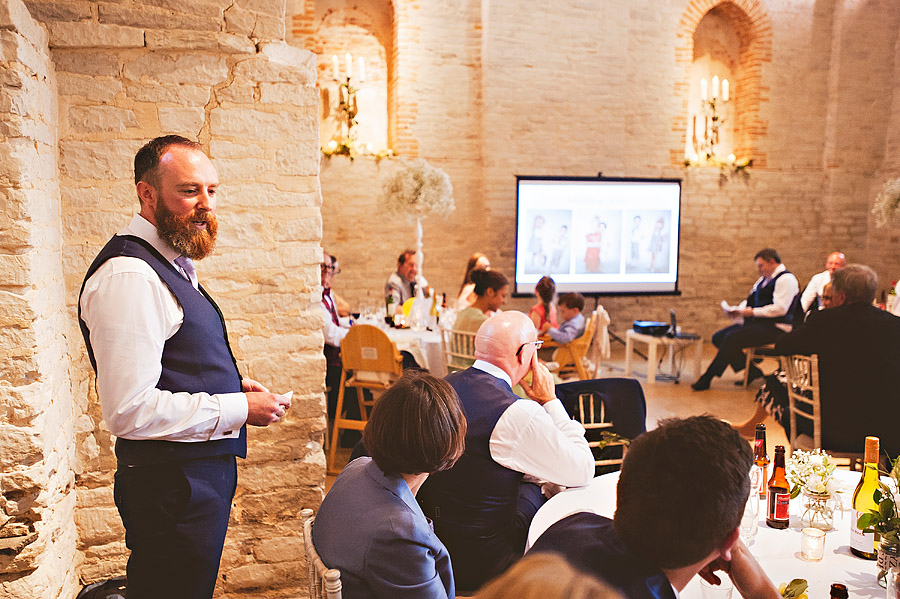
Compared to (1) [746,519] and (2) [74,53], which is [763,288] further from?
(2) [74,53]

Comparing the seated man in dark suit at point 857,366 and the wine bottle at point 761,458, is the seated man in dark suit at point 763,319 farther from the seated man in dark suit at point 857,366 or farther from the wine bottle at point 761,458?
the wine bottle at point 761,458

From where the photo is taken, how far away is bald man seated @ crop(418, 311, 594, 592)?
2.34 m

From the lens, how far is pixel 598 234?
29.4 ft

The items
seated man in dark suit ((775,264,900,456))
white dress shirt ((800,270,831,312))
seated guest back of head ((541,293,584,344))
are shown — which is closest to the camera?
seated man in dark suit ((775,264,900,456))

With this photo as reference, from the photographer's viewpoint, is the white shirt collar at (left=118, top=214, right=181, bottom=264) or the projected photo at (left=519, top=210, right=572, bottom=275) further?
the projected photo at (left=519, top=210, right=572, bottom=275)

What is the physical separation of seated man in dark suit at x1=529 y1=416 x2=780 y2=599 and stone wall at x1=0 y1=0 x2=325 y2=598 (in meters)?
1.95

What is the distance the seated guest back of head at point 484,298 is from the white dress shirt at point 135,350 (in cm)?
307

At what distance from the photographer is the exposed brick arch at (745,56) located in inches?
361

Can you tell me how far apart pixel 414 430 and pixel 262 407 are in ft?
1.66

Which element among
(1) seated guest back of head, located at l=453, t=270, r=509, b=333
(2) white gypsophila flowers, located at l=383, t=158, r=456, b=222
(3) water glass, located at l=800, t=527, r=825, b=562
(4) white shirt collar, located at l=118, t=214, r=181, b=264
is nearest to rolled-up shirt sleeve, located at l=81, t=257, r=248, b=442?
(4) white shirt collar, located at l=118, t=214, r=181, b=264

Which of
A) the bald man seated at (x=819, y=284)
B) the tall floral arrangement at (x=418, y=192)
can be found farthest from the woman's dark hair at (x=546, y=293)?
the bald man seated at (x=819, y=284)

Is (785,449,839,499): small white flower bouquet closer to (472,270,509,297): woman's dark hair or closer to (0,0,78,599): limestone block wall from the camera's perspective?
(0,0,78,599): limestone block wall

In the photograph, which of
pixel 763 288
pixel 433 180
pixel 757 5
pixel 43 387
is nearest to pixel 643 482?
pixel 43 387

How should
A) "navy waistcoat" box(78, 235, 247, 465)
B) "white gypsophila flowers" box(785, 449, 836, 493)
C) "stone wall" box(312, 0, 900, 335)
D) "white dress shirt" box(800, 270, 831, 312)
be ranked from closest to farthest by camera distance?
"navy waistcoat" box(78, 235, 247, 465), "white gypsophila flowers" box(785, 449, 836, 493), "white dress shirt" box(800, 270, 831, 312), "stone wall" box(312, 0, 900, 335)
